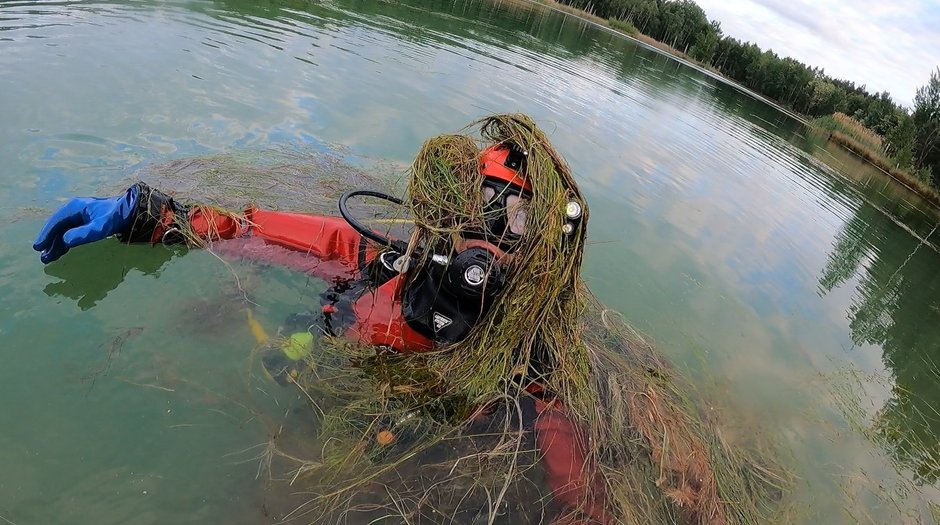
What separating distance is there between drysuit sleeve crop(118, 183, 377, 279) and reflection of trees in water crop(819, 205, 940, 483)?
16.4 ft

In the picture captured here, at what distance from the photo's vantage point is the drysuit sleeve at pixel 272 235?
3791mm

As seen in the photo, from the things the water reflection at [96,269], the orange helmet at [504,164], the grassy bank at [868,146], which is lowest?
the water reflection at [96,269]

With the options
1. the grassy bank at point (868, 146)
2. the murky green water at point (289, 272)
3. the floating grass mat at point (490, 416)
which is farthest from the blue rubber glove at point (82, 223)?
the grassy bank at point (868, 146)

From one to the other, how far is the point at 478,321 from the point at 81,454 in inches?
81.5

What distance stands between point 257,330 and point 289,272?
66 cm

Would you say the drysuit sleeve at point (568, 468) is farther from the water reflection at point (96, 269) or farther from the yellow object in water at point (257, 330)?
the water reflection at point (96, 269)

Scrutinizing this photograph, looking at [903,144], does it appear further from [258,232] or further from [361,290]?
[258,232]

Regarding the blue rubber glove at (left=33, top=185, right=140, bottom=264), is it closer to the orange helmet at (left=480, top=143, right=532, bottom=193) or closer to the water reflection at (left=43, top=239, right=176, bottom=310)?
the water reflection at (left=43, top=239, right=176, bottom=310)

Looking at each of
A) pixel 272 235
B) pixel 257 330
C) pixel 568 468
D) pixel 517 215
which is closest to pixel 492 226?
pixel 517 215

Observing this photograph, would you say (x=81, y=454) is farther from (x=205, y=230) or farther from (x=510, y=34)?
(x=510, y=34)

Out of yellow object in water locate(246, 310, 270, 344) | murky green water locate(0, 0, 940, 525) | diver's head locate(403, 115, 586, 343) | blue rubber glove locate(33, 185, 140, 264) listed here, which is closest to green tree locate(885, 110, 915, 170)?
murky green water locate(0, 0, 940, 525)

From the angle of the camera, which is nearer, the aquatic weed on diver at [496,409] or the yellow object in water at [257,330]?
the aquatic weed on diver at [496,409]

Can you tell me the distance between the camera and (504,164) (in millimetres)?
2883

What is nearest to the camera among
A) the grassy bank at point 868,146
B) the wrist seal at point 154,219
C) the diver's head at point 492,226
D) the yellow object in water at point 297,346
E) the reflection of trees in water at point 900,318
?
the diver's head at point 492,226
